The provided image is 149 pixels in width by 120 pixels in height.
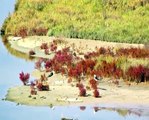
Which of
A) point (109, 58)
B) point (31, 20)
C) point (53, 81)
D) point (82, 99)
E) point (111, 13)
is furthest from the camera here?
point (31, 20)

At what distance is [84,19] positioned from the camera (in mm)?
41281

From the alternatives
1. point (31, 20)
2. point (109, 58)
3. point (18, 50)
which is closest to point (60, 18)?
point (31, 20)

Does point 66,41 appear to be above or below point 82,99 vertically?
above

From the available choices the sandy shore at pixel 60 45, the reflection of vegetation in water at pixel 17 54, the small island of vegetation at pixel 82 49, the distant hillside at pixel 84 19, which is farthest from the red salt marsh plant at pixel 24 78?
the distant hillside at pixel 84 19

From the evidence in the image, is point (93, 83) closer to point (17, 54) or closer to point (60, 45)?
point (60, 45)

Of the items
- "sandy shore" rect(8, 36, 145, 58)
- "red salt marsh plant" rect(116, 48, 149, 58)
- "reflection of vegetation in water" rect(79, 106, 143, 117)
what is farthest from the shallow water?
"sandy shore" rect(8, 36, 145, 58)

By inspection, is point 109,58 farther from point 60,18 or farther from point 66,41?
point 60,18

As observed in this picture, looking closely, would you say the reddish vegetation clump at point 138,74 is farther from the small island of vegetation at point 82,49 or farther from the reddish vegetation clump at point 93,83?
the reddish vegetation clump at point 93,83

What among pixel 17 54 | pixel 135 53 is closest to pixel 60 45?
pixel 17 54

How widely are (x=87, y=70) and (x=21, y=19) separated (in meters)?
24.0

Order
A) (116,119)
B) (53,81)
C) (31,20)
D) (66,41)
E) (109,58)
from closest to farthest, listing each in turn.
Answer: (116,119) < (53,81) < (109,58) < (66,41) < (31,20)

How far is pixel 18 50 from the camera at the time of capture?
1347 inches

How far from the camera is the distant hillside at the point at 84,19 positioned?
35.0 m

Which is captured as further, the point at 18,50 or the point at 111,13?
the point at 111,13
